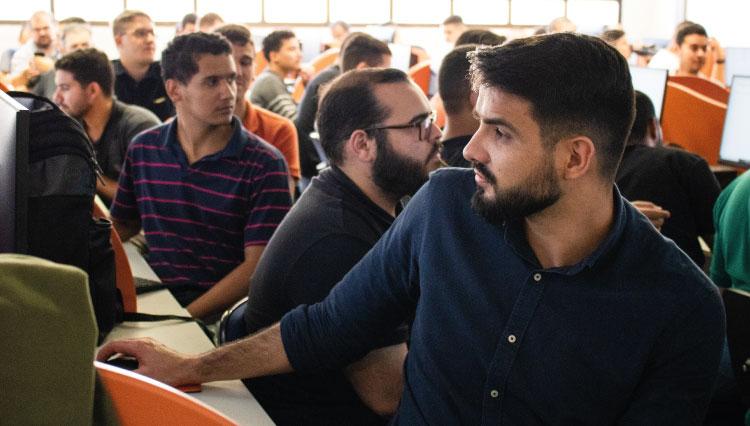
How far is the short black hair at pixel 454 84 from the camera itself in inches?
122

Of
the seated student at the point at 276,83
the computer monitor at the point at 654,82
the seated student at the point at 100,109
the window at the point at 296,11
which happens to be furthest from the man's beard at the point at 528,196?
the window at the point at 296,11

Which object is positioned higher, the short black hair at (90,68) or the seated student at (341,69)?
the short black hair at (90,68)

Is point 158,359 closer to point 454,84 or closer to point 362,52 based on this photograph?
point 454,84

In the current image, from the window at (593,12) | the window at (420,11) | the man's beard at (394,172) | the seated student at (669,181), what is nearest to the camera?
the man's beard at (394,172)

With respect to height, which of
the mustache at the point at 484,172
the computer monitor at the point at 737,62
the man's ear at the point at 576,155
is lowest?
the computer monitor at the point at 737,62

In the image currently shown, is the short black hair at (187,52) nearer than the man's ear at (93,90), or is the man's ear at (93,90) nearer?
the short black hair at (187,52)

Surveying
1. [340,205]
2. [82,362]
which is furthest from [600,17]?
[82,362]

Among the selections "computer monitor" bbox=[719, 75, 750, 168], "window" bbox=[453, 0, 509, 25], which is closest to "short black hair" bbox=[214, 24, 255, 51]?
"computer monitor" bbox=[719, 75, 750, 168]

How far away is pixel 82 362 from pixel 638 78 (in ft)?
14.0

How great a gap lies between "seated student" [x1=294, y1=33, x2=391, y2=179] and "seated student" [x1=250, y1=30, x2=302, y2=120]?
0.16 metres

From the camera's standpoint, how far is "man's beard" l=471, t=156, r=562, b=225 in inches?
50.8

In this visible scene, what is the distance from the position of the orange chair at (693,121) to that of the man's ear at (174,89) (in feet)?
8.83

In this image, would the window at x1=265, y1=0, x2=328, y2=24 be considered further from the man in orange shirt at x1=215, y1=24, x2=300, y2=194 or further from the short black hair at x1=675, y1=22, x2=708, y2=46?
the man in orange shirt at x1=215, y1=24, x2=300, y2=194

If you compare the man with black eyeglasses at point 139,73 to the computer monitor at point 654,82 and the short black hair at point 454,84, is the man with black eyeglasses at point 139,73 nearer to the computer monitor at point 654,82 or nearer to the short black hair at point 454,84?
the short black hair at point 454,84
